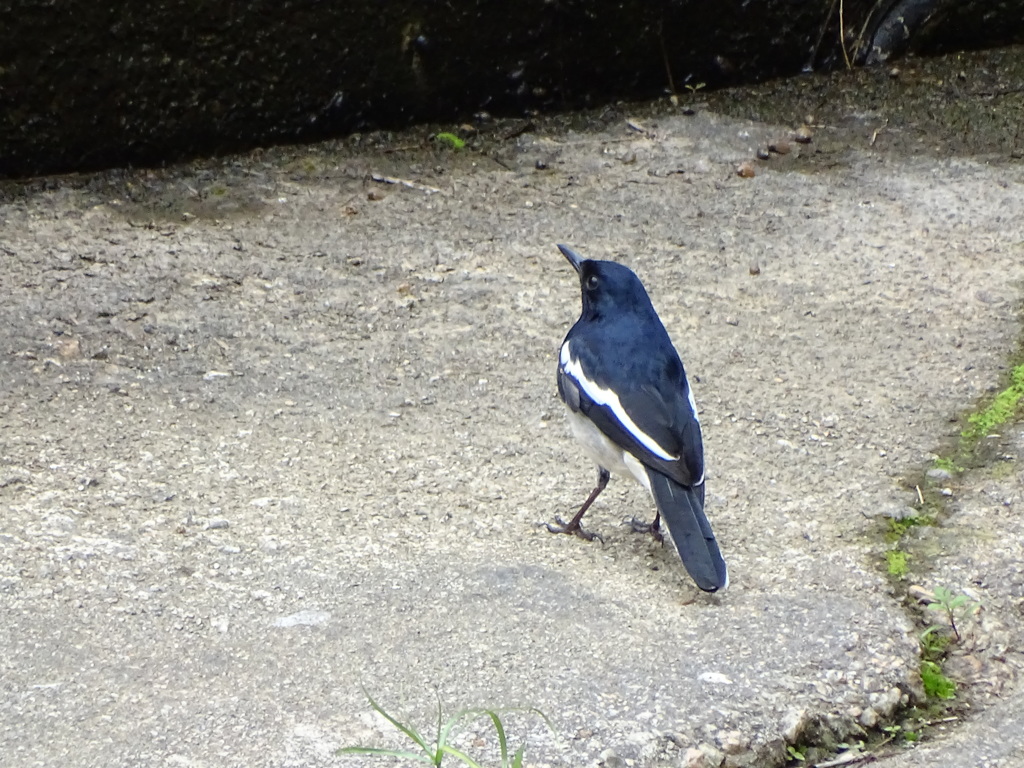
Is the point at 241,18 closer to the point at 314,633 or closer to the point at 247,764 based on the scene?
the point at 314,633

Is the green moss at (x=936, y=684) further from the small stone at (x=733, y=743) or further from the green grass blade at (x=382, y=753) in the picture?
the green grass blade at (x=382, y=753)

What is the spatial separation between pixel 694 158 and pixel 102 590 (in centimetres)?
353

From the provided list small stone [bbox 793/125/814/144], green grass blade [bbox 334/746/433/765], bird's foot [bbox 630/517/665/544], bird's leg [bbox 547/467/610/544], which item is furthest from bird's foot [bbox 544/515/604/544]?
small stone [bbox 793/125/814/144]

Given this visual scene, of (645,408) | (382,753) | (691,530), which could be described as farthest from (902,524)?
(382,753)

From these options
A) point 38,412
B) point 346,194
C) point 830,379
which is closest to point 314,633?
point 38,412

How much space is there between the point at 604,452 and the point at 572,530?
0.22 m

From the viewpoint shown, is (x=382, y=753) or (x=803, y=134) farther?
(x=803, y=134)

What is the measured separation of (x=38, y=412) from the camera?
13.4 ft

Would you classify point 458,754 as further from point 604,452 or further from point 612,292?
point 612,292

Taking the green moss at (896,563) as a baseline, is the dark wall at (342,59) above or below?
above

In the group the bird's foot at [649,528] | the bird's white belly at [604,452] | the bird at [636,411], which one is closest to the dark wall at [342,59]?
the bird at [636,411]

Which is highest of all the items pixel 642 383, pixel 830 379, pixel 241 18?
pixel 241 18

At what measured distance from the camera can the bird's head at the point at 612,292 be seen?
4004 millimetres

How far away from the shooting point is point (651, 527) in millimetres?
3779
